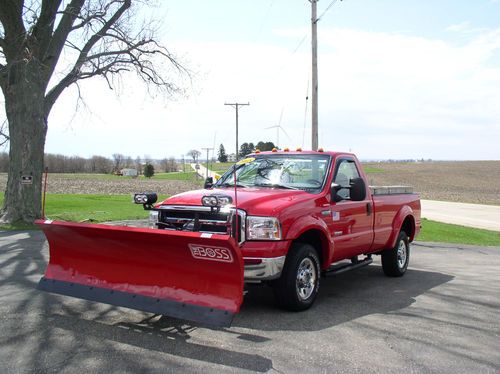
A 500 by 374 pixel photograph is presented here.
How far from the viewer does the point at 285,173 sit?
7316 millimetres

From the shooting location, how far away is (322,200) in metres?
6.70

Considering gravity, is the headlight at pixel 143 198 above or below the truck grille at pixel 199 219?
above

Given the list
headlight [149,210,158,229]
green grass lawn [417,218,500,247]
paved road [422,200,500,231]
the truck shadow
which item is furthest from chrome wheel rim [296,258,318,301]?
paved road [422,200,500,231]

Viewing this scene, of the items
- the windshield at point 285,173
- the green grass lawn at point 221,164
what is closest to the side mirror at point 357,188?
the windshield at point 285,173

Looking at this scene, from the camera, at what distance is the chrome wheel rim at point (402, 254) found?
913 cm

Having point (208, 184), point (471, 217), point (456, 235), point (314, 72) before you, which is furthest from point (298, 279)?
point (471, 217)

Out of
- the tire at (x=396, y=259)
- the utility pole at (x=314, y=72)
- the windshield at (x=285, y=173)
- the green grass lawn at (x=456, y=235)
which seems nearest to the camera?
the windshield at (x=285, y=173)

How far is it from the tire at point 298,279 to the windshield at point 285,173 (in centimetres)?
105

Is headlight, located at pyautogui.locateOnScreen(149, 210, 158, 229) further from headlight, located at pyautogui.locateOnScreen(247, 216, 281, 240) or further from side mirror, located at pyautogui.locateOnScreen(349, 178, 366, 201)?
side mirror, located at pyautogui.locateOnScreen(349, 178, 366, 201)

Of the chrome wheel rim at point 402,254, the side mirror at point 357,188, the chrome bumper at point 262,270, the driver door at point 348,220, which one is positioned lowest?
the chrome wheel rim at point 402,254

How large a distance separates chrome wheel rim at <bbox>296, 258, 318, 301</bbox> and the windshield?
110 cm

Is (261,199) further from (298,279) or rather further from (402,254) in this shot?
(402,254)

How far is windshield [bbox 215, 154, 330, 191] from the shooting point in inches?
279

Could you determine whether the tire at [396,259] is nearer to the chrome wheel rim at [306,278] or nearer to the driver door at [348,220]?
the driver door at [348,220]
